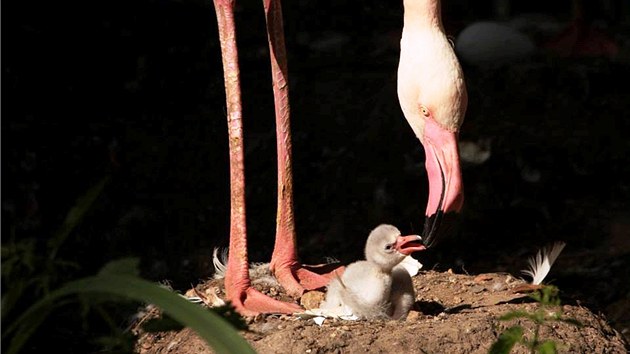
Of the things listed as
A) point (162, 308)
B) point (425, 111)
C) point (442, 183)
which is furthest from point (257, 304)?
point (162, 308)

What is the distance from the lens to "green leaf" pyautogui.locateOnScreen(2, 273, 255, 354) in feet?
7.38

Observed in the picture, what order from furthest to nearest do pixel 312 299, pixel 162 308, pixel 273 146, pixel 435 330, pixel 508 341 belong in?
pixel 273 146
pixel 312 299
pixel 435 330
pixel 508 341
pixel 162 308

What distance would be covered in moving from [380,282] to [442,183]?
0.37 metres

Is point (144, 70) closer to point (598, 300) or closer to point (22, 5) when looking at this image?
point (22, 5)

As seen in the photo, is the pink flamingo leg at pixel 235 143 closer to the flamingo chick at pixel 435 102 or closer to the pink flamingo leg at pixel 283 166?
the pink flamingo leg at pixel 283 166

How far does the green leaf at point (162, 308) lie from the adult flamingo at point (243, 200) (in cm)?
141

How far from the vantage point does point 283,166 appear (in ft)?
14.4

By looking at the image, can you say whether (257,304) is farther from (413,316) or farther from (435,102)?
(435,102)

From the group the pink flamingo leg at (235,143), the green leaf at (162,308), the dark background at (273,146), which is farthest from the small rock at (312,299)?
the green leaf at (162,308)

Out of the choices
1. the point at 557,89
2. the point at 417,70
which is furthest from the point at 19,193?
the point at 557,89

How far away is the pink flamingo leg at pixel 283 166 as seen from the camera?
4355mm

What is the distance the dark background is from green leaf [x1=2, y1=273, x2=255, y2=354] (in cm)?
261

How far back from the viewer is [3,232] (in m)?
5.47

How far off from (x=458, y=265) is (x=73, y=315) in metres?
1.70
